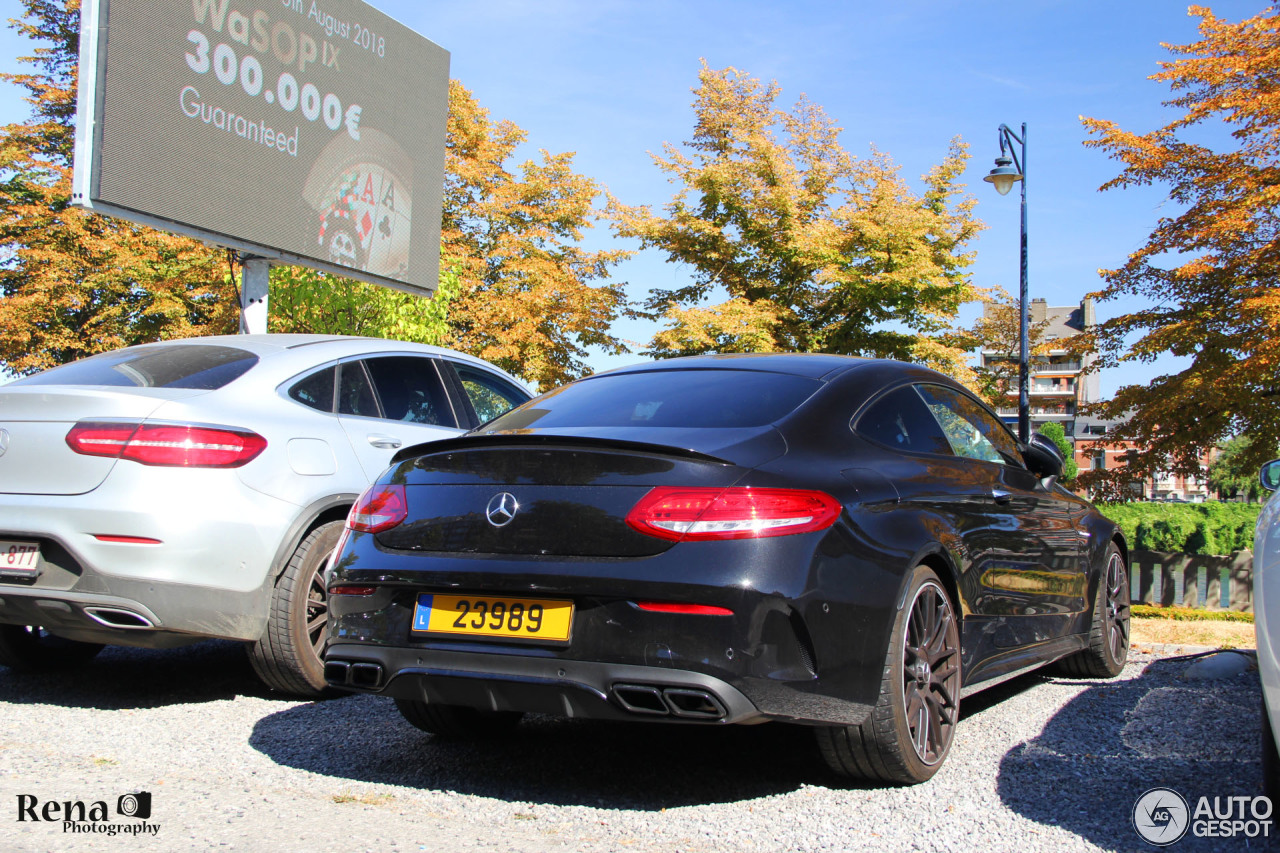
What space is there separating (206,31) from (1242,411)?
11.5 meters

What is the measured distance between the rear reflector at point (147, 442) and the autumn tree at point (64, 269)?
2297cm

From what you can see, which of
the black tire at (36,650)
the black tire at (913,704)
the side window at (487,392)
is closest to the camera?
the black tire at (913,704)

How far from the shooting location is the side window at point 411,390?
18.1ft

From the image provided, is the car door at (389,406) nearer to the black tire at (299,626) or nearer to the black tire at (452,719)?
the black tire at (299,626)

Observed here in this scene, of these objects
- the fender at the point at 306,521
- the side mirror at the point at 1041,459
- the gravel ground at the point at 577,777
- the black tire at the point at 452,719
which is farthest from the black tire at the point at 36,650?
the side mirror at the point at 1041,459

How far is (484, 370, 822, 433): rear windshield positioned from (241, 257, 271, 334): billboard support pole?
6.31 m

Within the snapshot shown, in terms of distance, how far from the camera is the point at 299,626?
15.0 feet

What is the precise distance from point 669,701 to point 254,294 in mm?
8282

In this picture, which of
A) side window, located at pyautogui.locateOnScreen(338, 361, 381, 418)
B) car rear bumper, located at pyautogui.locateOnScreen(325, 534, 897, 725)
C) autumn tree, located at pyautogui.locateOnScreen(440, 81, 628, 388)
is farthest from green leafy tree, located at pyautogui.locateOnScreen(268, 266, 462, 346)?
car rear bumper, located at pyautogui.locateOnScreen(325, 534, 897, 725)

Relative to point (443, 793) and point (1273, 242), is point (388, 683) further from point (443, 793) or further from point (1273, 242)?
point (1273, 242)

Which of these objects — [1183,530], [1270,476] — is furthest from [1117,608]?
[1183,530]

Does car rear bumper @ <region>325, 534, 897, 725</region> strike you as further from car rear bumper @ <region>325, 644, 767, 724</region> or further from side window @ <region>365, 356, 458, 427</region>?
side window @ <region>365, 356, 458, 427</region>

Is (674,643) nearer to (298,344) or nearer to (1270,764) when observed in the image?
(1270,764)

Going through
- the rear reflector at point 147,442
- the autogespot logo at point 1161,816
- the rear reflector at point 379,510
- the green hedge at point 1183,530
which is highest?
the rear reflector at point 147,442
